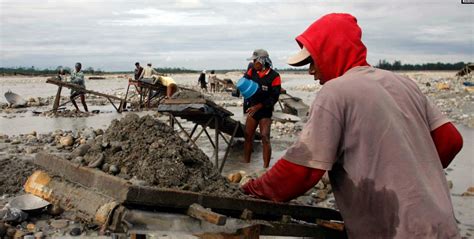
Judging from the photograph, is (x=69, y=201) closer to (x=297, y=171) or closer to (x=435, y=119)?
(x=297, y=171)

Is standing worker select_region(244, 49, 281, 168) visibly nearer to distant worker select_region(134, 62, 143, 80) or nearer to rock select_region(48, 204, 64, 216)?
rock select_region(48, 204, 64, 216)

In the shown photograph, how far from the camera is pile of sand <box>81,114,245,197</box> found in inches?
93.8

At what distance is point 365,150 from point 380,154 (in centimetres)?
6

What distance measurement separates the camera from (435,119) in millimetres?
2301

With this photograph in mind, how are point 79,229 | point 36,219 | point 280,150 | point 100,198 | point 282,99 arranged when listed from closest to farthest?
point 100,198 → point 79,229 → point 36,219 → point 280,150 → point 282,99

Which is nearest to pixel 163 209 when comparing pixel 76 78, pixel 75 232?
pixel 75 232

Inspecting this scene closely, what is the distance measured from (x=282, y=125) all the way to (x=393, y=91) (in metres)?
11.2

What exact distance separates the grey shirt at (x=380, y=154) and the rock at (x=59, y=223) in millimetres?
3619

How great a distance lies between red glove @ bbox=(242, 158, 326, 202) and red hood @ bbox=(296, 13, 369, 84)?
462mm

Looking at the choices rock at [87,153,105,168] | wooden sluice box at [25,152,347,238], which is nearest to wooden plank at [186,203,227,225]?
wooden sluice box at [25,152,347,238]

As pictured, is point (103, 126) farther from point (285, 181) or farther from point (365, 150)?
point (365, 150)

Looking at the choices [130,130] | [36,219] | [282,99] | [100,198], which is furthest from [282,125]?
[100,198]

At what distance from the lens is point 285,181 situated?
212cm

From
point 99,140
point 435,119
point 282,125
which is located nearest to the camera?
point 435,119
